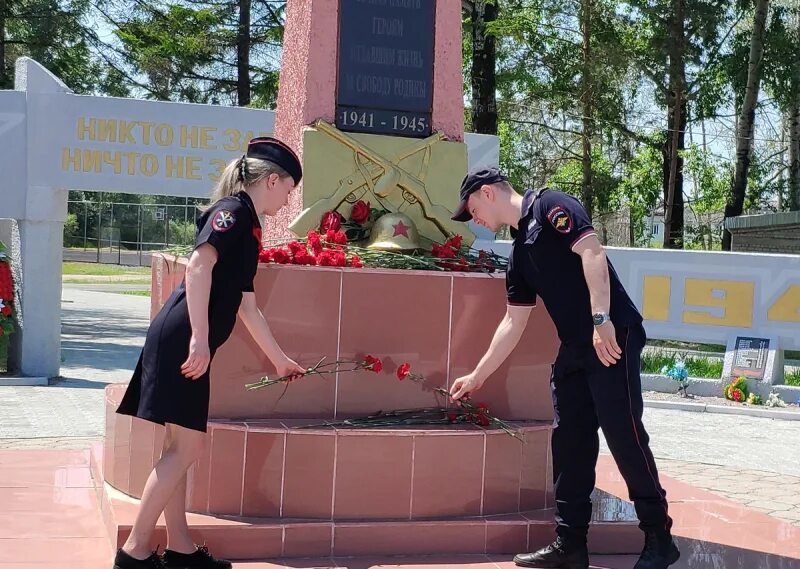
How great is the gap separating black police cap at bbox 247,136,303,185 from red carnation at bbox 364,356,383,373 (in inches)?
38.3

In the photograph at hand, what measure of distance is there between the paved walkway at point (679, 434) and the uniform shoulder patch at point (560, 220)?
2.65m

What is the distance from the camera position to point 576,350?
385 cm

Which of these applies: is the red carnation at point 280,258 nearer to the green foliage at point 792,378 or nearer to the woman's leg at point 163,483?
the woman's leg at point 163,483

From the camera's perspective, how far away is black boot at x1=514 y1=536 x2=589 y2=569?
3990mm

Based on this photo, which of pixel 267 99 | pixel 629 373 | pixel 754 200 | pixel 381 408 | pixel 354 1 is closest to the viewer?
pixel 629 373

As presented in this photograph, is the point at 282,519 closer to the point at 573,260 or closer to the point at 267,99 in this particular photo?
the point at 573,260

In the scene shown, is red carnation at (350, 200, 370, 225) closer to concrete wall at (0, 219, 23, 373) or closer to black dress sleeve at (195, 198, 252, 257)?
black dress sleeve at (195, 198, 252, 257)

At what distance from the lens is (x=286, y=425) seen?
13.9 ft

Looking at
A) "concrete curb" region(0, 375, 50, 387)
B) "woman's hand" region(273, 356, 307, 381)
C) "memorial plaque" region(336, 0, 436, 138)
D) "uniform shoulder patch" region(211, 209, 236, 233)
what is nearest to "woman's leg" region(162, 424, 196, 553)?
"woman's hand" region(273, 356, 307, 381)

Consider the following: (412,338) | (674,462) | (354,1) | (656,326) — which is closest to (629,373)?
(412,338)

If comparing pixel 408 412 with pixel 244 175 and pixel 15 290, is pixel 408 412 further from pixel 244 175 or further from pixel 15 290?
pixel 15 290

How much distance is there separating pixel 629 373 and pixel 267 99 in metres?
18.2

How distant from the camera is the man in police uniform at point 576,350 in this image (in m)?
3.74

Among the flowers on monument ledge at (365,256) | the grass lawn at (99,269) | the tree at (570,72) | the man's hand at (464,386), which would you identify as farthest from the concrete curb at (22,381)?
the grass lawn at (99,269)
